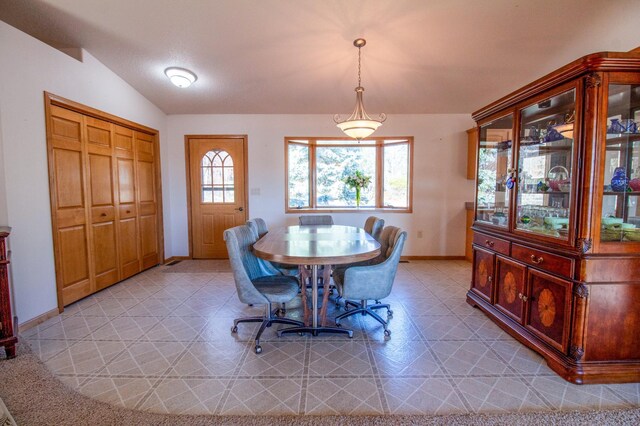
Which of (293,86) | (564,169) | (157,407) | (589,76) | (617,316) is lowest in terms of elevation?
Result: (157,407)

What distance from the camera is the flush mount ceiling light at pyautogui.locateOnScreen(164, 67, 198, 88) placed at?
3.58 m

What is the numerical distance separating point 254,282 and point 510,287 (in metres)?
2.22

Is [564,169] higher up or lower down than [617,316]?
higher up

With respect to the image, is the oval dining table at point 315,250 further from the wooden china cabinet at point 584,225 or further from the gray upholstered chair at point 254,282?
the wooden china cabinet at point 584,225

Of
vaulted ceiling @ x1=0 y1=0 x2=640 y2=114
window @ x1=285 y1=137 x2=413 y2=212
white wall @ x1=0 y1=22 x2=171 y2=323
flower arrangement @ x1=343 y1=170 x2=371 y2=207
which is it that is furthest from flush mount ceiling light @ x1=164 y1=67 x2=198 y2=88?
flower arrangement @ x1=343 y1=170 x2=371 y2=207

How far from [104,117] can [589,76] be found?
4644mm

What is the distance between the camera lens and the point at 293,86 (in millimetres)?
4141

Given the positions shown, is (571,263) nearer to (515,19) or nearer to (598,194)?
(598,194)

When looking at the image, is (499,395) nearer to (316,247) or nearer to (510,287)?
(510,287)

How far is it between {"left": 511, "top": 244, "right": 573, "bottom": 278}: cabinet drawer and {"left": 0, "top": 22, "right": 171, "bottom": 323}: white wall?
4.32 m

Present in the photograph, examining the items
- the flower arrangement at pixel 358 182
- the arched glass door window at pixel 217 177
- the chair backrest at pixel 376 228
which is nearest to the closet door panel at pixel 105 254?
the arched glass door window at pixel 217 177

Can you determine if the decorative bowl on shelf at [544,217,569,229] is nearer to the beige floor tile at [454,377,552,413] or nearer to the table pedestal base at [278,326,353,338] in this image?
the beige floor tile at [454,377,552,413]

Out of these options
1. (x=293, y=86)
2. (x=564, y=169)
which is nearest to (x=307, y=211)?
(x=293, y=86)

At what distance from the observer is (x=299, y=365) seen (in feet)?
6.77
